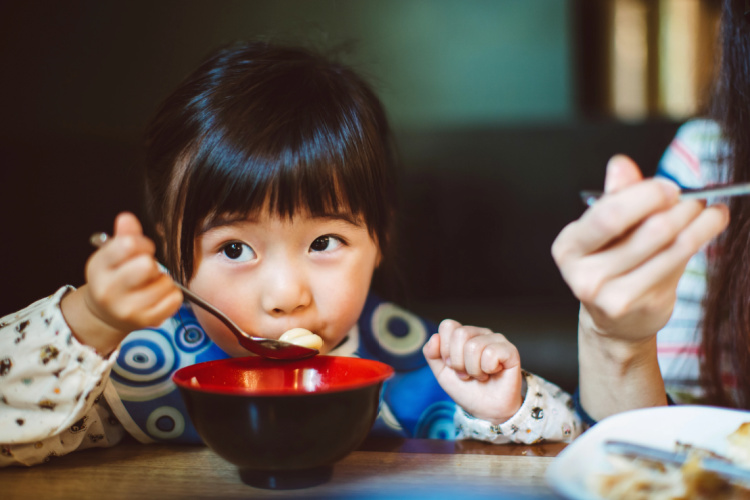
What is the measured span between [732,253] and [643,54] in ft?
4.24

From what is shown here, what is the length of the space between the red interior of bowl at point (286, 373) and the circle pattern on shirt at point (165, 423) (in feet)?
0.89

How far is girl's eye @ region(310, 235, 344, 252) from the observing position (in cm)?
89

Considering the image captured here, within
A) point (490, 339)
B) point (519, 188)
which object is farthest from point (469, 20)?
point (490, 339)

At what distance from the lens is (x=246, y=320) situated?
0.83 m

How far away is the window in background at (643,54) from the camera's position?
6.51 ft

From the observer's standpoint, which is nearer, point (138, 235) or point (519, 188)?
point (138, 235)

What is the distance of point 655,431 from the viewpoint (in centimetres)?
64

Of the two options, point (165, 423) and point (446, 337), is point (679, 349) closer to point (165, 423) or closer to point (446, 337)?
point (446, 337)

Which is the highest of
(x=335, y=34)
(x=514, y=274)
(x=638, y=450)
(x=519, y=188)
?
(x=335, y=34)

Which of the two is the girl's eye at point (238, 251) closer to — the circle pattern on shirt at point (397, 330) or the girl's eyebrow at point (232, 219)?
the girl's eyebrow at point (232, 219)

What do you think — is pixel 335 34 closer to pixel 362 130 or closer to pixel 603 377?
pixel 362 130

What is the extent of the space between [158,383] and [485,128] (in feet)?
4.56

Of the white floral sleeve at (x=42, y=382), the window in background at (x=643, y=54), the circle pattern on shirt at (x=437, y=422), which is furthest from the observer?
the window in background at (x=643, y=54)

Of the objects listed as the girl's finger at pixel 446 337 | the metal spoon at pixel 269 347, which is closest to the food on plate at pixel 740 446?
the girl's finger at pixel 446 337
